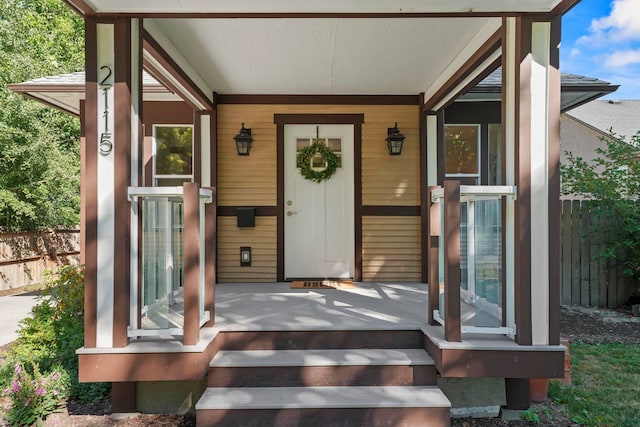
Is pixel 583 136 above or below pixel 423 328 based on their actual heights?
above

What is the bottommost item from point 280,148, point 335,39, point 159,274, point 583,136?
point 159,274

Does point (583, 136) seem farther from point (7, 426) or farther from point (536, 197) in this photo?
point (7, 426)

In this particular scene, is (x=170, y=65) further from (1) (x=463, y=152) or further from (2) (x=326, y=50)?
(1) (x=463, y=152)

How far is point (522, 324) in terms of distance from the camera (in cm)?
259

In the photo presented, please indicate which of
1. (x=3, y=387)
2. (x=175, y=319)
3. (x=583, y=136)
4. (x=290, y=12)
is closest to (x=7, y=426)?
(x=3, y=387)

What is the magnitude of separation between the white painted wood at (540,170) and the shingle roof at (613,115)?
47.3 feet

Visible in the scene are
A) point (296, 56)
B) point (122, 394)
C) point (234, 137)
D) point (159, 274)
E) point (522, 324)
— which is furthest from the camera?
point (234, 137)

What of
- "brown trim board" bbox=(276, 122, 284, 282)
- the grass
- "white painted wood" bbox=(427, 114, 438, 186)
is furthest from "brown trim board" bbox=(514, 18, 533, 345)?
"brown trim board" bbox=(276, 122, 284, 282)

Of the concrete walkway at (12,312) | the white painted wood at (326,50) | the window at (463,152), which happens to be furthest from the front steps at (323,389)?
the window at (463,152)

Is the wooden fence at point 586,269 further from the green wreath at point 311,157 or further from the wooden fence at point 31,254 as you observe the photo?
the wooden fence at point 31,254

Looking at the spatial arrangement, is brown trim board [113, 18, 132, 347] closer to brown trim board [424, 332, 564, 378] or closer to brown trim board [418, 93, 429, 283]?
brown trim board [424, 332, 564, 378]

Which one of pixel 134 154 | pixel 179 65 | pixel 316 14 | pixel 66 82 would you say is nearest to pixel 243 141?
pixel 179 65

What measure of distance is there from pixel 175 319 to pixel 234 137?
2.80 metres

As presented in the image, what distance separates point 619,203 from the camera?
5.38 meters
